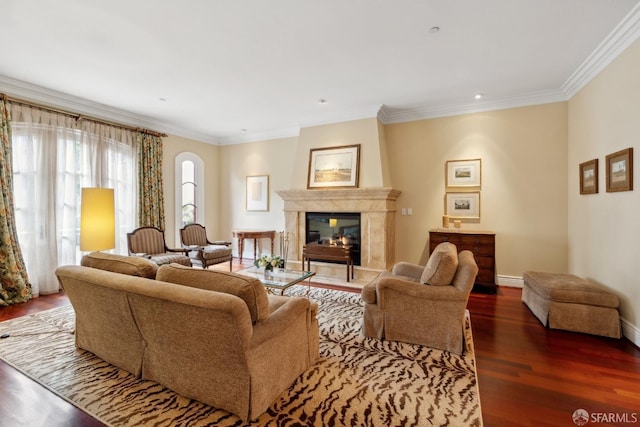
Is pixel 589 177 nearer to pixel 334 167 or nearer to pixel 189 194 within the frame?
pixel 334 167

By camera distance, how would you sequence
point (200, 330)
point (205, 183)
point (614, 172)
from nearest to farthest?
1. point (200, 330)
2. point (614, 172)
3. point (205, 183)

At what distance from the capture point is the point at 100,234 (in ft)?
9.57

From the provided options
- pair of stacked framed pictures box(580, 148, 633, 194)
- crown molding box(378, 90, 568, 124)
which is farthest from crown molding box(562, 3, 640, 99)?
pair of stacked framed pictures box(580, 148, 633, 194)

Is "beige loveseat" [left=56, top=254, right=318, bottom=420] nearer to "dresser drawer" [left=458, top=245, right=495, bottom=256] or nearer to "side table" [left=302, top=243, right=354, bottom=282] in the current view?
"side table" [left=302, top=243, right=354, bottom=282]

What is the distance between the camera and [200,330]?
169cm

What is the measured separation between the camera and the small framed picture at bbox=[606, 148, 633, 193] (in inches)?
113

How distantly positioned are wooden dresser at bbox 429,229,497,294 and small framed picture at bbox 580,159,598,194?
1215mm

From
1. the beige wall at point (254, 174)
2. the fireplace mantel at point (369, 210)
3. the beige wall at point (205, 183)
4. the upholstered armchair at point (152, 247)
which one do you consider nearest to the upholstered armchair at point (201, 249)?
the upholstered armchair at point (152, 247)

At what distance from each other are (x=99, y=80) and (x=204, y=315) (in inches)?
162

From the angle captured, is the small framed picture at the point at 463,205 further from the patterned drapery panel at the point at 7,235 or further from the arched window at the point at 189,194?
the patterned drapery panel at the point at 7,235

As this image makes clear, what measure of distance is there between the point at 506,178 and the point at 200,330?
16.2ft

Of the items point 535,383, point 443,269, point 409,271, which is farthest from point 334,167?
point 535,383

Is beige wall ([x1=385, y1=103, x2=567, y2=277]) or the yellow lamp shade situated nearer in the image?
the yellow lamp shade

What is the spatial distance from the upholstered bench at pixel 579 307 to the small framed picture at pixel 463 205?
1.74 meters
